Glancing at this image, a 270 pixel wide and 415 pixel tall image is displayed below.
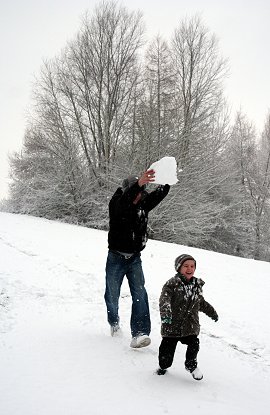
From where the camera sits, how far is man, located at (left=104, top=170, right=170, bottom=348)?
12.2 feet

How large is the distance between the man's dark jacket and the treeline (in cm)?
1189

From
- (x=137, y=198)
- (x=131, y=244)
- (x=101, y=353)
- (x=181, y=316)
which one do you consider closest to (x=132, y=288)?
(x=131, y=244)

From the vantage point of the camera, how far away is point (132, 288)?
12.7 ft

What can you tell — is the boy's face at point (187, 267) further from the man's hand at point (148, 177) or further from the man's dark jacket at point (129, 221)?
the man's hand at point (148, 177)

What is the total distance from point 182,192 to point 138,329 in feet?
42.5

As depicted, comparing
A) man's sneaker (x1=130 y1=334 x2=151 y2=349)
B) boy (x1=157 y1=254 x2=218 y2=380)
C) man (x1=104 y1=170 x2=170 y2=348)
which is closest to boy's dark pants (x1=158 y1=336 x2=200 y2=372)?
boy (x1=157 y1=254 x2=218 y2=380)

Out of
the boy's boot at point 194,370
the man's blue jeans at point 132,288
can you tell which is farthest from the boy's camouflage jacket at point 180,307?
the man's blue jeans at point 132,288

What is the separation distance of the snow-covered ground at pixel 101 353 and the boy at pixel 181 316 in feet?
0.60

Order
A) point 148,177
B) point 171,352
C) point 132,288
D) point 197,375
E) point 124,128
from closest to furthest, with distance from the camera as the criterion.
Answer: point 197,375 → point 171,352 → point 148,177 → point 132,288 → point 124,128

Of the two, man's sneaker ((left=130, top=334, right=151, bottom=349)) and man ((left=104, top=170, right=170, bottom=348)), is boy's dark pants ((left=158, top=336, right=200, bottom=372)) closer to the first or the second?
man's sneaker ((left=130, top=334, right=151, bottom=349))

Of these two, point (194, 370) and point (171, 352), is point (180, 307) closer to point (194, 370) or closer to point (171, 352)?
point (171, 352)

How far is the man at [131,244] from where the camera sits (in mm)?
3707

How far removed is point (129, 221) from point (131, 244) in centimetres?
25

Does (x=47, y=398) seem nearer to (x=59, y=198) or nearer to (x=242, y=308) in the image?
(x=242, y=308)
